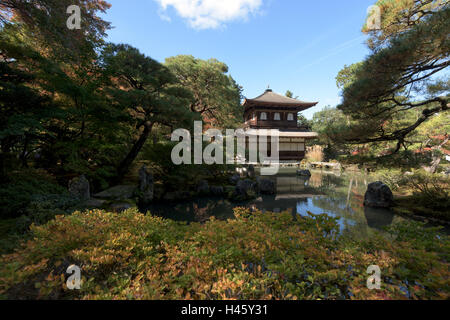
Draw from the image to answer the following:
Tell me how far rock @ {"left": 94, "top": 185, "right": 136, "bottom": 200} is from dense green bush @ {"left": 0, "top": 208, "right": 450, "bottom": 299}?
3340mm

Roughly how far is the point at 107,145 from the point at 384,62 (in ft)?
26.1

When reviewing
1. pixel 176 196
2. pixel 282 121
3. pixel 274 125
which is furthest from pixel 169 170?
pixel 282 121

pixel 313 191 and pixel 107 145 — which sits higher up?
pixel 107 145

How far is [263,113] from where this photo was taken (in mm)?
18438

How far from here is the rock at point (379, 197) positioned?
19.3ft

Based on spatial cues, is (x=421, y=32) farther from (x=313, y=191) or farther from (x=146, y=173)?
(x=146, y=173)

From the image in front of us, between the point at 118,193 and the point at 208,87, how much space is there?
29.9 feet

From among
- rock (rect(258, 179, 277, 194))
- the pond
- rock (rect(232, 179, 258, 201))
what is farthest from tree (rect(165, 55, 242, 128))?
the pond

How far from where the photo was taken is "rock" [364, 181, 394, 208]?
5884 millimetres

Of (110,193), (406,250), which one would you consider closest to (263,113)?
(110,193)

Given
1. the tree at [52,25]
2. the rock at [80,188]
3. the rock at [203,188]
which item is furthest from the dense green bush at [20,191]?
the rock at [203,188]

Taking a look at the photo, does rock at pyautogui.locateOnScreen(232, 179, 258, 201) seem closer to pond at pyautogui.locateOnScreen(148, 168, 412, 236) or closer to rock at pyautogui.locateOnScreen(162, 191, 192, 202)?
pond at pyautogui.locateOnScreen(148, 168, 412, 236)

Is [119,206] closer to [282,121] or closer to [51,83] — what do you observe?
[51,83]

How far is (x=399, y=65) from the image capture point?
387cm
